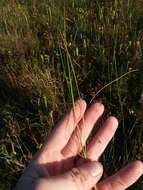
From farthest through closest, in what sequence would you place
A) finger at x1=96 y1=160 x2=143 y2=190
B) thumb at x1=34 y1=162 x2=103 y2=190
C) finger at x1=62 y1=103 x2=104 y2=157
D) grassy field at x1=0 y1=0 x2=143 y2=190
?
1. grassy field at x1=0 y1=0 x2=143 y2=190
2. finger at x1=62 y1=103 x2=104 y2=157
3. finger at x1=96 y1=160 x2=143 y2=190
4. thumb at x1=34 y1=162 x2=103 y2=190

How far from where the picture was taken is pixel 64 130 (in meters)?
1.95

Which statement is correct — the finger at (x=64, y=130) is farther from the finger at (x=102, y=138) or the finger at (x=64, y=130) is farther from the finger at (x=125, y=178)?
the finger at (x=125, y=178)

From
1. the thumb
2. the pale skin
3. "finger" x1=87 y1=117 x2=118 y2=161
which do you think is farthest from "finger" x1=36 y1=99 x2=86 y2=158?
the thumb

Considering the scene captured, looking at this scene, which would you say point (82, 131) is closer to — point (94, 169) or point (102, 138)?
point (102, 138)

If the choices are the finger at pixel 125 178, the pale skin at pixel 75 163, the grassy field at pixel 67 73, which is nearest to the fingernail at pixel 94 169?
the pale skin at pixel 75 163

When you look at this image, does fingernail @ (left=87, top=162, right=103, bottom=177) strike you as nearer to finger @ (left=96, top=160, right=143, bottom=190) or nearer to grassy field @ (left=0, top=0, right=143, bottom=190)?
finger @ (left=96, top=160, right=143, bottom=190)

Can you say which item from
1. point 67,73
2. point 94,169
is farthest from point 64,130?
point 67,73

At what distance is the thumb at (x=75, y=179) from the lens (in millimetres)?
1616

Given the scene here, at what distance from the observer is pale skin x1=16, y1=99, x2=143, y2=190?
168 cm

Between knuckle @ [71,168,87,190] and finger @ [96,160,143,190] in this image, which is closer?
knuckle @ [71,168,87,190]

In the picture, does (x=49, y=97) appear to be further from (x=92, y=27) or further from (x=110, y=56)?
(x=92, y=27)

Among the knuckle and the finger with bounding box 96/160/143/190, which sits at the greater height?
the knuckle

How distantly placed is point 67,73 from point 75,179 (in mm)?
1347

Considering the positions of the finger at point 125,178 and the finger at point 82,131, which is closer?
the finger at point 125,178
